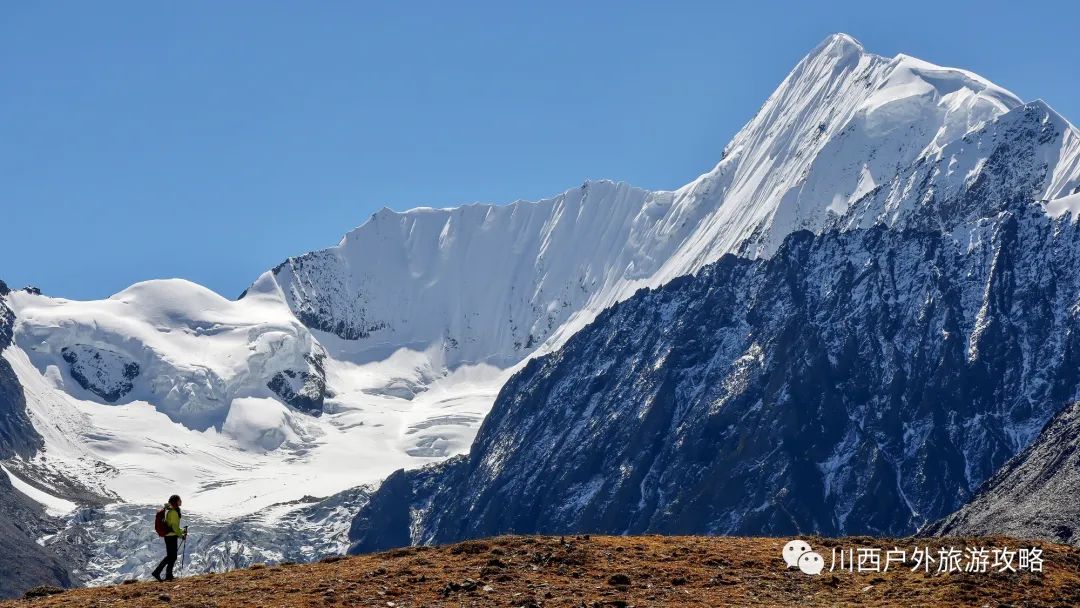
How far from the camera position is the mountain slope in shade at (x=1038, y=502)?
511 ft

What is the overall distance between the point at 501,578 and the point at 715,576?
6921 millimetres

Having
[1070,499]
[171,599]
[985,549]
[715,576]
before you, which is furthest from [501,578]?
[1070,499]

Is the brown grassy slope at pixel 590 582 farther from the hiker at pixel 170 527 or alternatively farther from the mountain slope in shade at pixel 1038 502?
the mountain slope in shade at pixel 1038 502

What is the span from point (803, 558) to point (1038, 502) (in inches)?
4734

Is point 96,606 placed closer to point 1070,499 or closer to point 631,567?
point 631,567

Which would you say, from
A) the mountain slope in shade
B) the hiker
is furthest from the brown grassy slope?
the mountain slope in shade

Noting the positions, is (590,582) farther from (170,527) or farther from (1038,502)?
(1038,502)

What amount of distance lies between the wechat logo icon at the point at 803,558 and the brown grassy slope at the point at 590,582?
0.44m

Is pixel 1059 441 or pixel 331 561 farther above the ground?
pixel 1059 441

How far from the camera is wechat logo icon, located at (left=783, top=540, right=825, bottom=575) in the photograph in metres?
58.1

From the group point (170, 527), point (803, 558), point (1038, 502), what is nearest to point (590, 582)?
point (803, 558)

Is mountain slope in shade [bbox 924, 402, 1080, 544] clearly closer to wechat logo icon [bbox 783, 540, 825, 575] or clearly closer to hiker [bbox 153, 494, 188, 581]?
wechat logo icon [bbox 783, 540, 825, 575]

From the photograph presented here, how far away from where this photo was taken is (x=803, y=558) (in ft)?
193

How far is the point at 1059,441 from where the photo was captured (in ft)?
650
